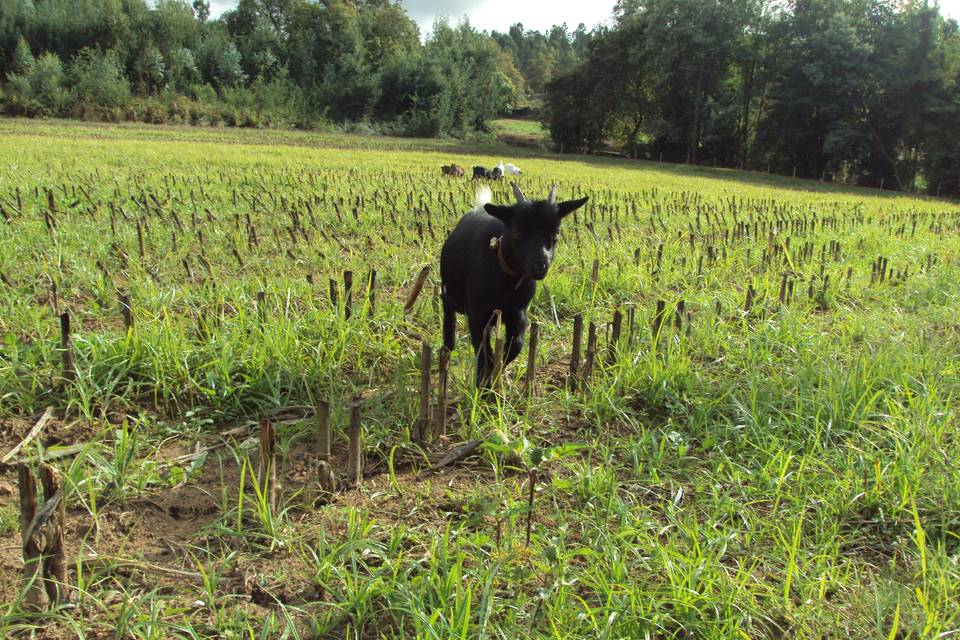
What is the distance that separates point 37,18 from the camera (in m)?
49.1

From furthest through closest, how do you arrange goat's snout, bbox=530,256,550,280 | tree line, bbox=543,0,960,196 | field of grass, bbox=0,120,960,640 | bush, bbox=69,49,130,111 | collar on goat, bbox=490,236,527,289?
bush, bbox=69,49,130,111
tree line, bbox=543,0,960,196
collar on goat, bbox=490,236,527,289
goat's snout, bbox=530,256,550,280
field of grass, bbox=0,120,960,640

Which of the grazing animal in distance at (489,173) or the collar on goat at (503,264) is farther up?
the grazing animal in distance at (489,173)

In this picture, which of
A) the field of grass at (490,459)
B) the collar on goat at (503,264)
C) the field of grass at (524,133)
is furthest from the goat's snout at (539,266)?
the field of grass at (524,133)

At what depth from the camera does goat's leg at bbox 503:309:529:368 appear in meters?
4.16

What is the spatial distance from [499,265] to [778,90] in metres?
44.3

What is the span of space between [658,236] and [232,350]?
6547 millimetres

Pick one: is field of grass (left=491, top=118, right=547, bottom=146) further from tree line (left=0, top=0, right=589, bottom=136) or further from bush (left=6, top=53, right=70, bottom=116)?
bush (left=6, top=53, right=70, bottom=116)

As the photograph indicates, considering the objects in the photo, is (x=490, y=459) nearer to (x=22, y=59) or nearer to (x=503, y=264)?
(x=503, y=264)

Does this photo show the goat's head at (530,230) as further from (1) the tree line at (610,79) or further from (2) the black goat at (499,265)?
(1) the tree line at (610,79)

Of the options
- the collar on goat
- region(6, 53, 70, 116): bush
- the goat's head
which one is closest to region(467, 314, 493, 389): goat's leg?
the collar on goat

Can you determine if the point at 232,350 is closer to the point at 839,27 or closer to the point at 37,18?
the point at 839,27

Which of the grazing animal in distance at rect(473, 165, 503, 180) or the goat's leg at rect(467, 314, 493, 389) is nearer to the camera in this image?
the goat's leg at rect(467, 314, 493, 389)

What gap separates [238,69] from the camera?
52.3m

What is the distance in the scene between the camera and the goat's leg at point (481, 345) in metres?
4.01
